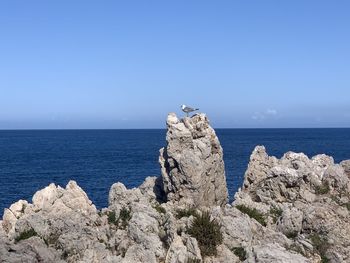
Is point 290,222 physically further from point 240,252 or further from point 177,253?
point 177,253

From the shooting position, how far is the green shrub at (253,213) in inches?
1128

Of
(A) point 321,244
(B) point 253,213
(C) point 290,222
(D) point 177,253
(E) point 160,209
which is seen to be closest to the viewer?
(D) point 177,253

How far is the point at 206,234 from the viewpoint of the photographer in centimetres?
2466

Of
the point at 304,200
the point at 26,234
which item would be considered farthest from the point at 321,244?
the point at 26,234

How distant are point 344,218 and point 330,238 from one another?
2.49m

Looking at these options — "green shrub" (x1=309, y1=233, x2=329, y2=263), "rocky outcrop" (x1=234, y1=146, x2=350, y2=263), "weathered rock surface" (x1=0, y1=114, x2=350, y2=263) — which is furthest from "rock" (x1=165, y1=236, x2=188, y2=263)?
"green shrub" (x1=309, y1=233, x2=329, y2=263)

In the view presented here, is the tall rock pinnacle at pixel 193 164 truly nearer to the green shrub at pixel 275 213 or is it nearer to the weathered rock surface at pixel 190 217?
the weathered rock surface at pixel 190 217

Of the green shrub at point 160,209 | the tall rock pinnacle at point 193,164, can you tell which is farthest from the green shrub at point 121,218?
the tall rock pinnacle at point 193,164

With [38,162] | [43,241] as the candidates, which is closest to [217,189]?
[43,241]

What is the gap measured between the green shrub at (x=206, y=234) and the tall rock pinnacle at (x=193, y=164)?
11.2 ft

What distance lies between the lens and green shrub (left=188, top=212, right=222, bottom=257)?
24297 millimetres

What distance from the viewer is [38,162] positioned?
102688mm

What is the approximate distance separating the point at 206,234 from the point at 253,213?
17.0 feet

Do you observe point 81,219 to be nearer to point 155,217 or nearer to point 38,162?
point 155,217
